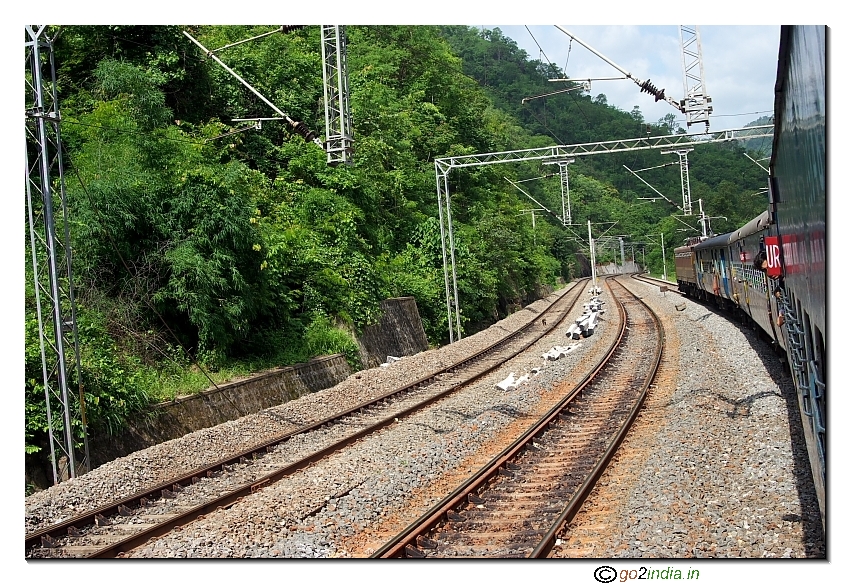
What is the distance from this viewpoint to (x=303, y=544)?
7.77 metres

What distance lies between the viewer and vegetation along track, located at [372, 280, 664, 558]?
7.48 meters

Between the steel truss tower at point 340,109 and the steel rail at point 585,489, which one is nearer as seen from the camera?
the steel rail at point 585,489

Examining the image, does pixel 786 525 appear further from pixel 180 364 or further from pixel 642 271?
pixel 642 271

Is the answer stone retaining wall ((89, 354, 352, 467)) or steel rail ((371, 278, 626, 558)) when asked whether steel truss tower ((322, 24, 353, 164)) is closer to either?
stone retaining wall ((89, 354, 352, 467))

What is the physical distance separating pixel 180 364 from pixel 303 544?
9.91 meters

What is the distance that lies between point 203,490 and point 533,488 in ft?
14.0

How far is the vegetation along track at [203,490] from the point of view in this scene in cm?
842

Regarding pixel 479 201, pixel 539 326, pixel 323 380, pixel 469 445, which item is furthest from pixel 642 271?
pixel 469 445

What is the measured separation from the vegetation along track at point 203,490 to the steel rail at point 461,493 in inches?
106

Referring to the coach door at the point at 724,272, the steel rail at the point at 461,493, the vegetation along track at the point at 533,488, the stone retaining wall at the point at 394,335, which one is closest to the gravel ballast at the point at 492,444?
the vegetation along track at the point at 533,488

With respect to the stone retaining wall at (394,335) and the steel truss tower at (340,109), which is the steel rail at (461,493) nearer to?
the steel truss tower at (340,109)

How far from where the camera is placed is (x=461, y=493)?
8.88 meters

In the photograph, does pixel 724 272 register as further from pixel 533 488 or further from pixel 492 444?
pixel 533 488

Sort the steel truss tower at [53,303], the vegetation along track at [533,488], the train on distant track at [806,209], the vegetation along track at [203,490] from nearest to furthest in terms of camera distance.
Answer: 1. the train on distant track at [806,209]
2. the vegetation along track at [533,488]
3. the vegetation along track at [203,490]
4. the steel truss tower at [53,303]
